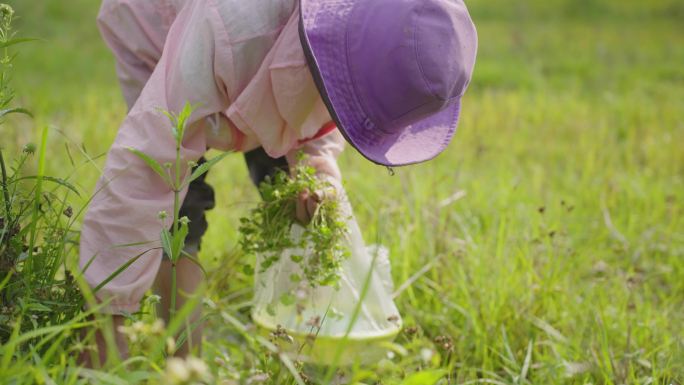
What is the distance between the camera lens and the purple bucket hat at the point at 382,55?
1506 mm

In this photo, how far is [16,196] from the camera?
1.41 meters

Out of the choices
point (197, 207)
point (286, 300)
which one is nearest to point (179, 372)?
point (286, 300)

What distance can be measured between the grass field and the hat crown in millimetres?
475

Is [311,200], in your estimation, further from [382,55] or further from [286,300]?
[382,55]

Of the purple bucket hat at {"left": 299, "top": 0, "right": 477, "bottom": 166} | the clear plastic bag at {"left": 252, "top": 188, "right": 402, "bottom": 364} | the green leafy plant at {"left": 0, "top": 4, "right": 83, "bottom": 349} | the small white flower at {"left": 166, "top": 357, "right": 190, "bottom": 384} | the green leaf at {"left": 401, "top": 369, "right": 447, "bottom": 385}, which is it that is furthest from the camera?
the clear plastic bag at {"left": 252, "top": 188, "right": 402, "bottom": 364}

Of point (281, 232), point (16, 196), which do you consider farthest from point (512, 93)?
point (16, 196)

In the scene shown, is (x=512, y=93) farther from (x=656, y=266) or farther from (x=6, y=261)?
(x=6, y=261)

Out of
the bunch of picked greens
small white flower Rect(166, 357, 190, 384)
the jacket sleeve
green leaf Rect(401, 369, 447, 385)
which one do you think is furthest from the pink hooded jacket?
small white flower Rect(166, 357, 190, 384)

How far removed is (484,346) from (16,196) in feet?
3.80

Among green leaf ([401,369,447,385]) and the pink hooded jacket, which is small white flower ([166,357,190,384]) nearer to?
green leaf ([401,369,447,385])

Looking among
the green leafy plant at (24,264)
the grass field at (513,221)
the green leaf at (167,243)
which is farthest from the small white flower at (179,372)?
the green leafy plant at (24,264)

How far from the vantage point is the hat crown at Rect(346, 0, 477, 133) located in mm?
1506

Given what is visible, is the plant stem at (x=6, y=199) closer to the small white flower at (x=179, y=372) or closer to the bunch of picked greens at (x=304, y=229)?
the bunch of picked greens at (x=304, y=229)

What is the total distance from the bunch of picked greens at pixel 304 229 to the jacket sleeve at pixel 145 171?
27 centimetres
